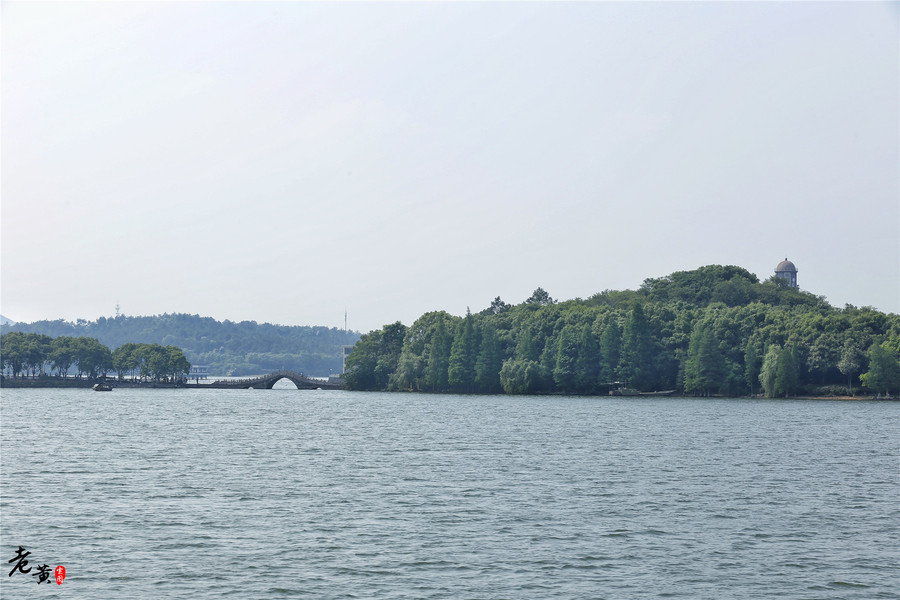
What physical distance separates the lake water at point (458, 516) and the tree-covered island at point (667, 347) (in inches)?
2817

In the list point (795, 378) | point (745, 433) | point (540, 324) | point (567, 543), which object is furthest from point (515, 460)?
point (540, 324)

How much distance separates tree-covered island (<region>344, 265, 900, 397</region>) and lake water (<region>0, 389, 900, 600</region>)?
235 ft

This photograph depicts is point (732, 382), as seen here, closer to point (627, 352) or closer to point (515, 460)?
point (627, 352)

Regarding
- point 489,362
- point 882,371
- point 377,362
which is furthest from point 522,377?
point 882,371

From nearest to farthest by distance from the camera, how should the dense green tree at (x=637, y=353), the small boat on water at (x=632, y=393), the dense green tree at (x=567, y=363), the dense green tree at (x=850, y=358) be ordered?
1. the dense green tree at (x=850, y=358)
2. the dense green tree at (x=637, y=353)
3. the small boat on water at (x=632, y=393)
4. the dense green tree at (x=567, y=363)

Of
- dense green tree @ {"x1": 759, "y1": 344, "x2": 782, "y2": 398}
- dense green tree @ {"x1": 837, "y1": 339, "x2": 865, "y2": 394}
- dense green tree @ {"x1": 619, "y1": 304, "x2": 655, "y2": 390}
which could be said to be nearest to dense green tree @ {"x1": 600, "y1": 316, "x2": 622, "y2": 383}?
dense green tree @ {"x1": 619, "y1": 304, "x2": 655, "y2": 390}

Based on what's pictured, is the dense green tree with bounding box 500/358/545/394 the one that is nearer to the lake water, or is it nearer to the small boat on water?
the small boat on water

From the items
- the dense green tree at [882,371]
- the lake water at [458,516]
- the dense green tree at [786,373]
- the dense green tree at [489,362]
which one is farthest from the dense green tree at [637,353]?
the lake water at [458,516]

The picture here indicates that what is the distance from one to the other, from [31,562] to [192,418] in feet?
248

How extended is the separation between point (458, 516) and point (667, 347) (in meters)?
123

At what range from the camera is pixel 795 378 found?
13612cm

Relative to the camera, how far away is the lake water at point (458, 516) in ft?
86.4

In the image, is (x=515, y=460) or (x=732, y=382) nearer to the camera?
(x=515, y=460)

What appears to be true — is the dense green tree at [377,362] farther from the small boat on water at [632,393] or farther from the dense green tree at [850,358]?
the dense green tree at [850,358]
